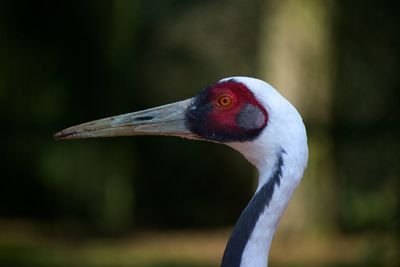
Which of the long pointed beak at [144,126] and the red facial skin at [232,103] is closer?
the red facial skin at [232,103]

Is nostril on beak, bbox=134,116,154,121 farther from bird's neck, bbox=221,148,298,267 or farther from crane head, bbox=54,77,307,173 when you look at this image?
bird's neck, bbox=221,148,298,267

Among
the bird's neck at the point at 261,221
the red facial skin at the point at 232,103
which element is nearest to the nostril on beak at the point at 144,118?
the red facial skin at the point at 232,103

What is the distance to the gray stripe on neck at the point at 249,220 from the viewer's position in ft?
14.9

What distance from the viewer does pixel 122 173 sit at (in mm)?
15156

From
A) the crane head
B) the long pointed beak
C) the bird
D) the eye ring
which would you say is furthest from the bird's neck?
the long pointed beak

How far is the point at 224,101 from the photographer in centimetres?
487

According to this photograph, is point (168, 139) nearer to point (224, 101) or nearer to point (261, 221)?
point (224, 101)

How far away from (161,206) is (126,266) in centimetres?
395

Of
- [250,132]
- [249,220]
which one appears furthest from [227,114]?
[249,220]

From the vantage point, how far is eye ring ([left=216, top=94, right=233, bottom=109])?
485 cm

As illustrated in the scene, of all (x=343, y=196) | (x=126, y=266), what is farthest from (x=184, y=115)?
(x=343, y=196)

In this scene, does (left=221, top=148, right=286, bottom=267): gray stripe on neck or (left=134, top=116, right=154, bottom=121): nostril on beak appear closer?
(left=221, top=148, right=286, bottom=267): gray stripe on neck

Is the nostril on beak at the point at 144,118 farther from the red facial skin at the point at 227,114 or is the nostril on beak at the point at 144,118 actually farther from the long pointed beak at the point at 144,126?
the red facial skin at the point at 227,114

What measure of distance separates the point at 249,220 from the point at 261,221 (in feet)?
0.19
